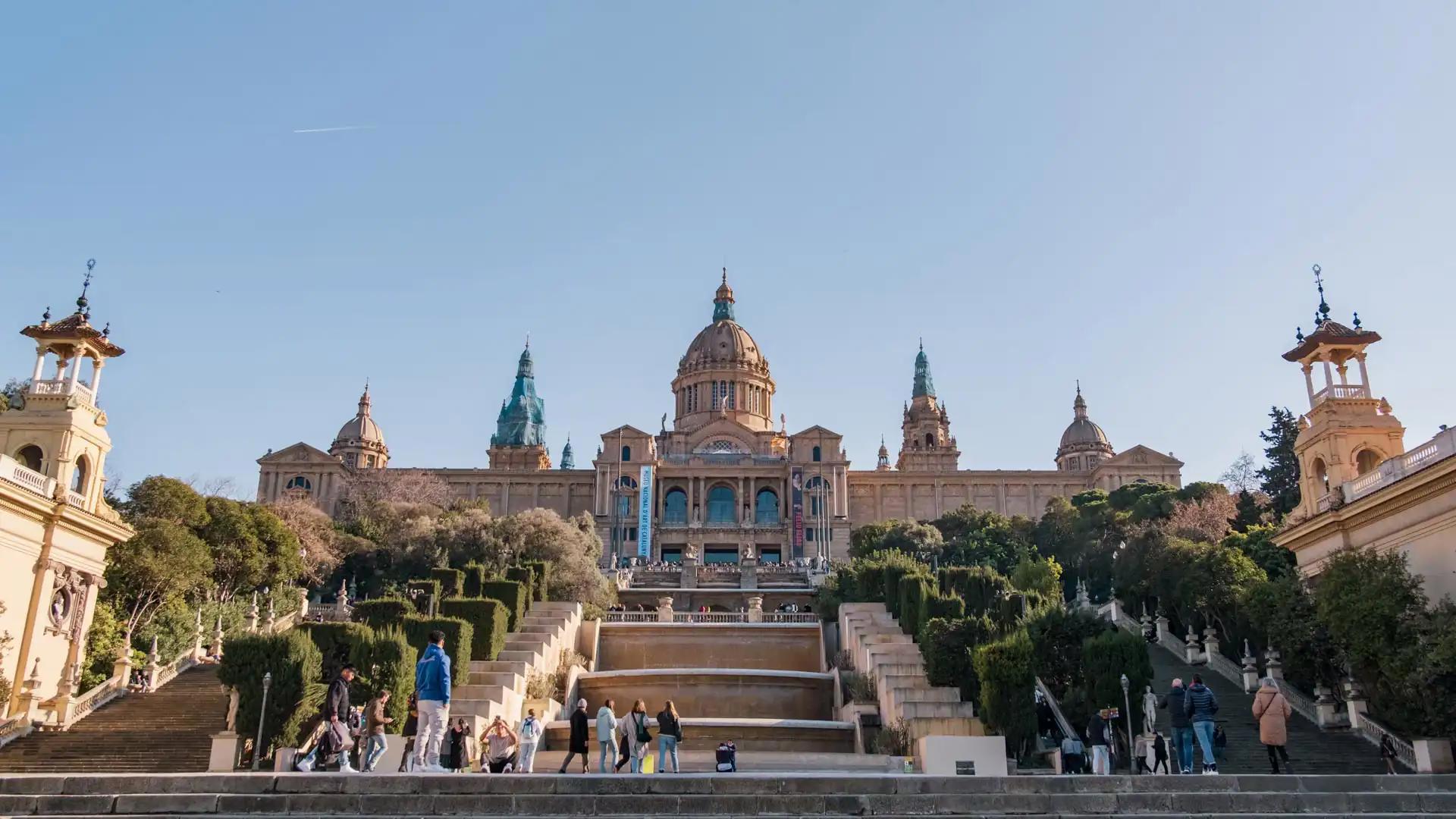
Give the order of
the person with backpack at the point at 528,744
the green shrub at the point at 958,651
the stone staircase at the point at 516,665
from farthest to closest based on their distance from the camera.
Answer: the green shrub at the point at 958,651, the stone staircase at the point at 516,665, the person with backpack at the point at 528,744

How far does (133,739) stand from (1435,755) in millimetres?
28786

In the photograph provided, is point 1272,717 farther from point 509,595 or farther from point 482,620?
point 509,595

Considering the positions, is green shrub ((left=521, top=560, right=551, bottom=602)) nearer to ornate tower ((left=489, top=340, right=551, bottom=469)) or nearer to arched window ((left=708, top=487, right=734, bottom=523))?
arched window ((left=708, top=487, right=734, bottom=523))

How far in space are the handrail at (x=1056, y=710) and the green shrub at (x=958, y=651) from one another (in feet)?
5.08

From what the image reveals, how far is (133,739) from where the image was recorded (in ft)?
91.8

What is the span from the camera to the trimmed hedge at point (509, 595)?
1374 inches

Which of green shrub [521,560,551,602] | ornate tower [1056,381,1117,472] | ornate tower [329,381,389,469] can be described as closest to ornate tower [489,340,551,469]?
ornate tower [329,381,389,469]

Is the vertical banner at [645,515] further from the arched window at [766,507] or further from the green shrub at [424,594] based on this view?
the green shrub at [424,594]

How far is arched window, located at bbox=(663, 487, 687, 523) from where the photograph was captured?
9431 centimetres

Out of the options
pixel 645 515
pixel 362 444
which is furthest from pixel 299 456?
pixel 645 515

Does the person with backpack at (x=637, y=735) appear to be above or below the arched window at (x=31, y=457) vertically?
below

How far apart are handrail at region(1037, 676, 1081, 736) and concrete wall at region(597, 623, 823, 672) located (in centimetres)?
1143

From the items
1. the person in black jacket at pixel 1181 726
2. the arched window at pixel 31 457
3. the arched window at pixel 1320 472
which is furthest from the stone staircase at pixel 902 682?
the arched window at pixel 31 457

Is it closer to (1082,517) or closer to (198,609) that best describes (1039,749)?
(198,609)
